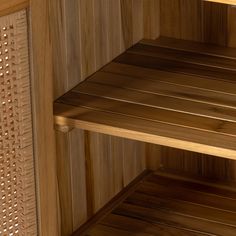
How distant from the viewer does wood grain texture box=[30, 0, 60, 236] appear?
149 centimetres

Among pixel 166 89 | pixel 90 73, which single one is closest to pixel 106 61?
pixel 90 73

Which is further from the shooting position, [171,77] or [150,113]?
[171,77]

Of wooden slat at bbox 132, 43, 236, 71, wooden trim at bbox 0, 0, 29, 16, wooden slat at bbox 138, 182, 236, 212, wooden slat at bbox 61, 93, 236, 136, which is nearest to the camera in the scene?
wooden trim at bbox 0, 0, 29, 16

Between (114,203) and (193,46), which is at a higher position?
(193,46)

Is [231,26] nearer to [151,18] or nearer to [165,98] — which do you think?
[151,18]

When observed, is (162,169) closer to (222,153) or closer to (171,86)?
(171,86)

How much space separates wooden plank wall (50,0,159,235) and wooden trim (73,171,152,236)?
0.03ft

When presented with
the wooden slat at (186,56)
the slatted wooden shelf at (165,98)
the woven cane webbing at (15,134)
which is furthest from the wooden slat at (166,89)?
the woven cane webbing at (15,134)

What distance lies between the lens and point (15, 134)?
153 cm

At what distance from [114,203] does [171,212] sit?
12 cm

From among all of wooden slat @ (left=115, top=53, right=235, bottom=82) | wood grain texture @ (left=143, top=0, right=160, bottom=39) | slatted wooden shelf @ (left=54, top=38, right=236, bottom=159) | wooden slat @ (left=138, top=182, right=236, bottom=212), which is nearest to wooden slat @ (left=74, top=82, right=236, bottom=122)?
slatted wooden shelf @ (left=54, top=38, right=236, bottom=159)

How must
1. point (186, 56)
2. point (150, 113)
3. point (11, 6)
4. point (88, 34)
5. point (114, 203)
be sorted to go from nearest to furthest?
1. point (11, 6)
2. point (150, 113)
3. point (88, 34)
4. point (186, 56)
5. point (114, 203)

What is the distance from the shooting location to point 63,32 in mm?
1628

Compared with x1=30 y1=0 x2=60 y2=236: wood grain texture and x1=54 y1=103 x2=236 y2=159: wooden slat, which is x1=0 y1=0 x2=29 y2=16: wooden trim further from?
x1=54 y1=103 x2=236 y2=159: wooden slat
